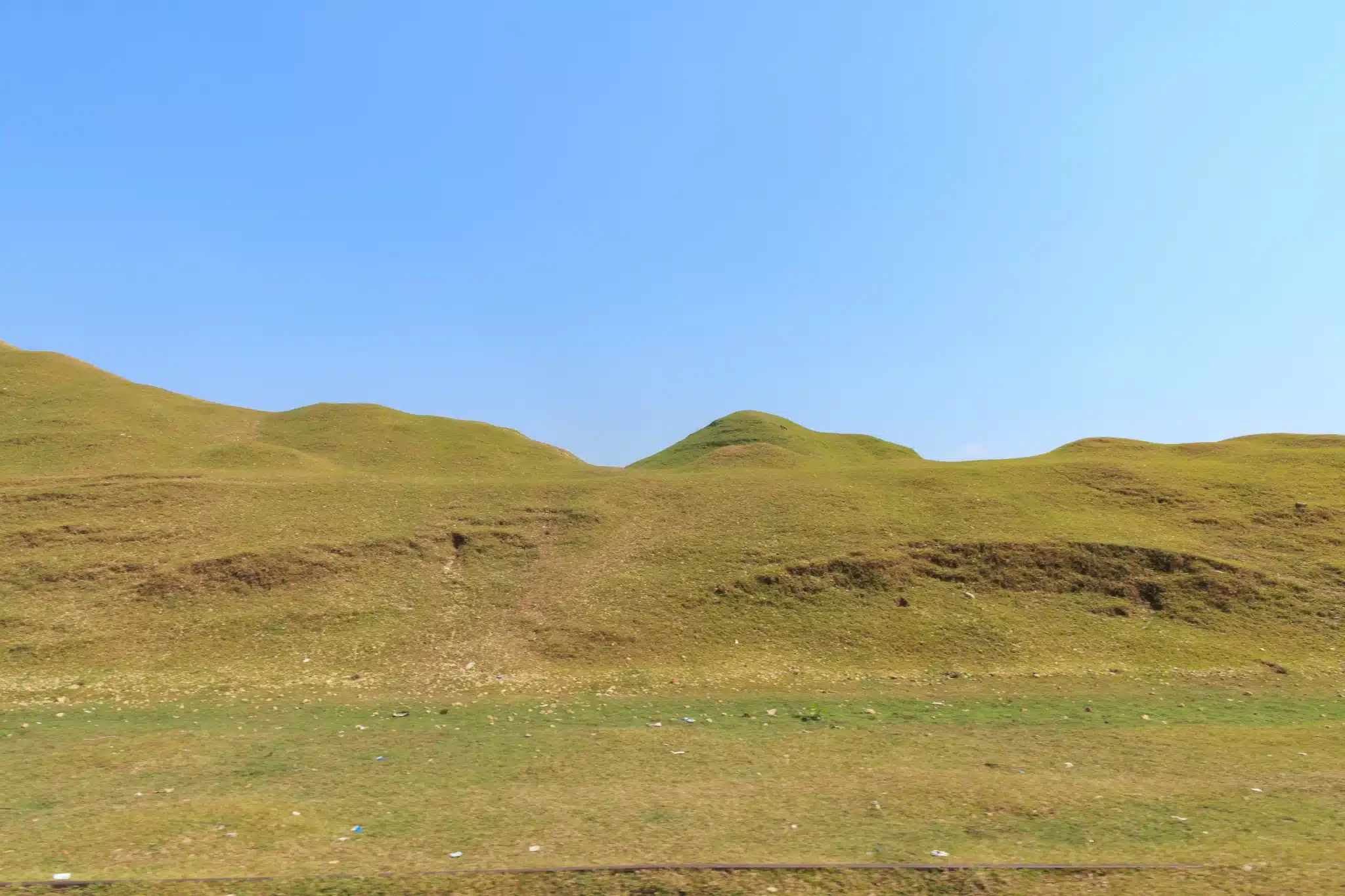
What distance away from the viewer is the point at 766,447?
2095 inches

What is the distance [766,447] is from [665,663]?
31.4 meters

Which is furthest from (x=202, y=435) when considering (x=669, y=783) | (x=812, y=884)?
(x=812, y=884)

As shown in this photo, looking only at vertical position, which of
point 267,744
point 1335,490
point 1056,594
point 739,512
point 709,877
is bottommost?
point 267,744

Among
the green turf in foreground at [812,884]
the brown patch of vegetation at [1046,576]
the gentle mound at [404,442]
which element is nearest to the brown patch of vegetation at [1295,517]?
the brown patch of vegetation at [1046,576]

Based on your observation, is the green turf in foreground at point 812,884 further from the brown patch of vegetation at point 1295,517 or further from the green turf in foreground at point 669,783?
the brown patch of vegetation at point 1295,517

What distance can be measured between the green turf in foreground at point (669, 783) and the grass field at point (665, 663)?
9 centimetres

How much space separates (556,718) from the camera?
18.1 metres

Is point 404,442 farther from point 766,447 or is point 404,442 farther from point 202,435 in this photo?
point 766,447

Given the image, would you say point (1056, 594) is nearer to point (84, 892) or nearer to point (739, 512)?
point (739, 512)

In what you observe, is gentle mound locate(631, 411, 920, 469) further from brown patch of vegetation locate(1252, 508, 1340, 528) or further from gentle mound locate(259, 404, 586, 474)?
brown patch of vegetation locate(1252, 508, 1340, 528)

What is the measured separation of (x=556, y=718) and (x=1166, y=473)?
108 ft

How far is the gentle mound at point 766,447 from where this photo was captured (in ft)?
169

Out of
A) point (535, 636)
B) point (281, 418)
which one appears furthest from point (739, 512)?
point (281, 418)

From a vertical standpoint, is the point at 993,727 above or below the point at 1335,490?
below
